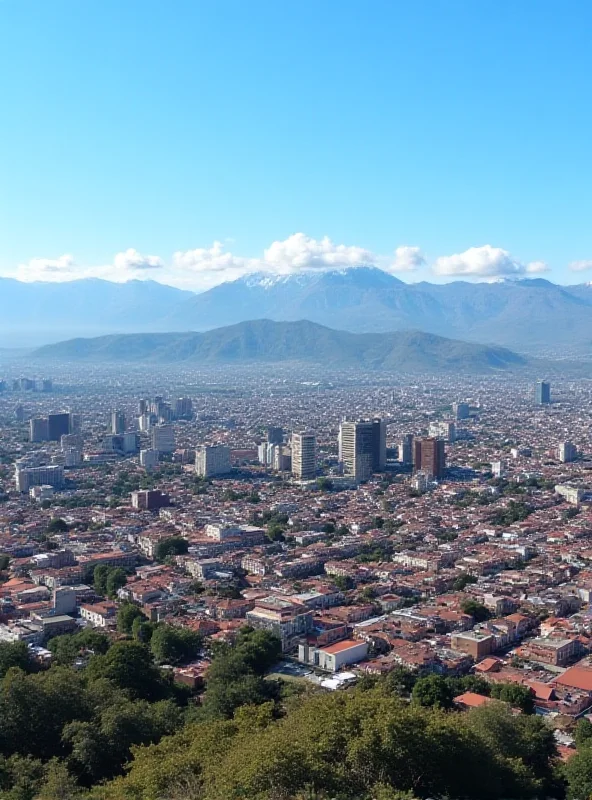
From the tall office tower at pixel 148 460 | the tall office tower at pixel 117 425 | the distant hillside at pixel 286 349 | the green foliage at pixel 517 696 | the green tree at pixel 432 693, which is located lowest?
the green foliage at pixel 517 696

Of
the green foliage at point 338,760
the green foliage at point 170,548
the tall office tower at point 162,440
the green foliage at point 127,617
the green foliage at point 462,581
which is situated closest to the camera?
the green foliage at point 338,760

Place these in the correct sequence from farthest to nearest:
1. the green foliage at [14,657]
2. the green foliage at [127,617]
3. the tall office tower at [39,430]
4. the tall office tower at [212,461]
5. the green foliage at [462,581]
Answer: the tall office tower at [39,430], the tall office tower at [212,461], the green foliage at [462,581], the green foliage at [127,617], the green foliage at [14,657]

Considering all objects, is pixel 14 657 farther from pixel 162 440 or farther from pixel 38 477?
pixel 162 440

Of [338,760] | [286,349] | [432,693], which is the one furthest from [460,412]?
[286,349]

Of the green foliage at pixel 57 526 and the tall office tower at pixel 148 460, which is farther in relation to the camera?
the tall office tower at pixel 148 460

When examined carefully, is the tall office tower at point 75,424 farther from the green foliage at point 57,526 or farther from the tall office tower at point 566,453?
the tall office tower at point 566,453

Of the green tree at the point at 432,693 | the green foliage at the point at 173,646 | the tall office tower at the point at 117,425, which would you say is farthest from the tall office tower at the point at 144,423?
the green tree at the point at 432,693

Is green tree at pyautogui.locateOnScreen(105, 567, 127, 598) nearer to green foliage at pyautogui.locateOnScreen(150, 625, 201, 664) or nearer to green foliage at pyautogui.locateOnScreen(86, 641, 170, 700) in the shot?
green foliage at pyautogui.locateOnScreen(150, 625, 201, 664)

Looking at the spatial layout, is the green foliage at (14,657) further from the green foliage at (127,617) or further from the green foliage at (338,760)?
the green foliage at (338,760)

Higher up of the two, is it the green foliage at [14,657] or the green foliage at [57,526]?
the green foliage at [14,657]
